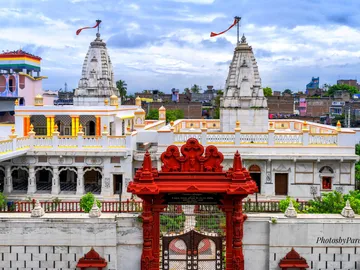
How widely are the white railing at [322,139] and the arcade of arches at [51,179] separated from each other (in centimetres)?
1339

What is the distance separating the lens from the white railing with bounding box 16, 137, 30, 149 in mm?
27547

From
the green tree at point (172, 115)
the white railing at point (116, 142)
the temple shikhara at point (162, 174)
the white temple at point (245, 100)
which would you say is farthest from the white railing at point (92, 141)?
the green tree at point (172, 115)

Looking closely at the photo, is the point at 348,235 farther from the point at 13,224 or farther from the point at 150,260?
the point at 13,224

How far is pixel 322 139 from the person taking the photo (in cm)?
2819

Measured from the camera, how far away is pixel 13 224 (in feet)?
46.0

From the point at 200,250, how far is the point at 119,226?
8.92ft

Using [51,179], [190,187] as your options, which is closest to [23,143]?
[51,179]

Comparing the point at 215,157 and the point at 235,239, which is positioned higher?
the point at 215,157

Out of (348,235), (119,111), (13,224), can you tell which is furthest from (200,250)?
(119,111)

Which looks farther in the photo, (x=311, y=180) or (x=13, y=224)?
(x=311, y=180)

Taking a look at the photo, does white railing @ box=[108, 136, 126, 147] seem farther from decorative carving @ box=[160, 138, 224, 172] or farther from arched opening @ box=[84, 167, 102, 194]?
decorative carving @ box=[160, 138, 224, 172]

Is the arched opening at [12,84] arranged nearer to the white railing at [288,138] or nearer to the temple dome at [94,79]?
the temple dome at [94,79]

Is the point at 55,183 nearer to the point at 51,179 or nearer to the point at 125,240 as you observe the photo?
the point at 51,179

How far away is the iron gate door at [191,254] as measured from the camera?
1371 cm
